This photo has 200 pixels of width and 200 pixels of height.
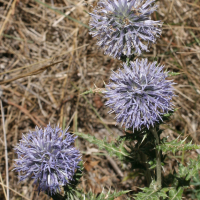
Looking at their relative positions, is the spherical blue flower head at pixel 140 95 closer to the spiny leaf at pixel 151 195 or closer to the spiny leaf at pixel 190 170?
the spiny leaf at pixel 151 195

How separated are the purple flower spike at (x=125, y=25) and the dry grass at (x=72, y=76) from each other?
1991 millimetres

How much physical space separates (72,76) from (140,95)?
310 cm

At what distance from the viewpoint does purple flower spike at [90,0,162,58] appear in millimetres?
2842

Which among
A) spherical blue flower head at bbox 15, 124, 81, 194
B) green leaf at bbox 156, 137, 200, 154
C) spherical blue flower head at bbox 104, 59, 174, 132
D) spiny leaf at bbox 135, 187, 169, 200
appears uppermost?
spherical blue flower head at bbox 104, 59, 174, 132

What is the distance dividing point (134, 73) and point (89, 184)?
9.74ft

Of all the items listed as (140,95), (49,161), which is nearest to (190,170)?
(140,95)

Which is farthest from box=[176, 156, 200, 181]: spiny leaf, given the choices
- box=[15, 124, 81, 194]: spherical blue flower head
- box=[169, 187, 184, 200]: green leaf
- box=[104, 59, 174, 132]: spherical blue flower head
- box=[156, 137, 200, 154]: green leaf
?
box=[15, 124, 81, 194]: spherical blue flower head

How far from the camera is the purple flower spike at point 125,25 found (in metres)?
2.84

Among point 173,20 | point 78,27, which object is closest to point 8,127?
point 78,27

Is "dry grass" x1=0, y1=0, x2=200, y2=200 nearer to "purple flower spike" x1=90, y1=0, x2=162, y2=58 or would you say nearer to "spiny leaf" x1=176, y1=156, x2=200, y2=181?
"spiny leaf" x1=176, y1=156, x2=200, y2=181

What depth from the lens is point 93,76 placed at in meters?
5.48

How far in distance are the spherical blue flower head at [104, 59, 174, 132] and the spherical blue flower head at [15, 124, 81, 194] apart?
2.65ft

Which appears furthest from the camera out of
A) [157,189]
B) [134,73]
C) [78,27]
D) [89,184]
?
[78,27]

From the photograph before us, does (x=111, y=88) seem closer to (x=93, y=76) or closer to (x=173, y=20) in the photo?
(x=93, y=76)
